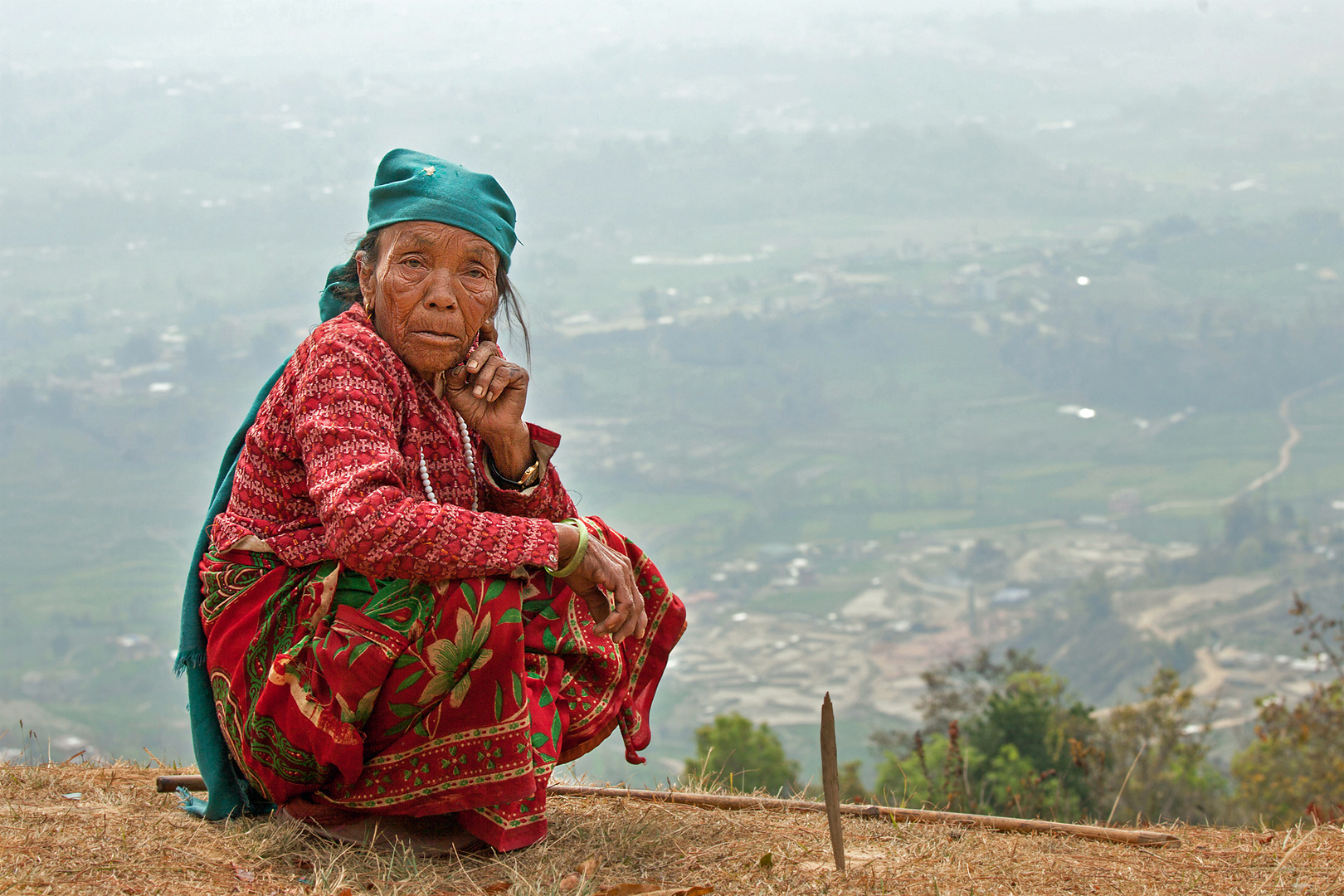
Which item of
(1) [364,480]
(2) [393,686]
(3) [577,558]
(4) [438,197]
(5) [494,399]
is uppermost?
(4) [438,197]

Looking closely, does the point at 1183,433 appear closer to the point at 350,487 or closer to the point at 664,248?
the point at 664,248

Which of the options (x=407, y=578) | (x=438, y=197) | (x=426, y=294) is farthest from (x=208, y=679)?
(x=438, y=197)

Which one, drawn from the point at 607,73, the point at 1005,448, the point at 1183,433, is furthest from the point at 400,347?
the point at 607,73

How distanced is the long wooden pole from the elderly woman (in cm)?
51

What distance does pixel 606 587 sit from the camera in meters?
2.61

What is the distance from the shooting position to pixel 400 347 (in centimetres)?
268

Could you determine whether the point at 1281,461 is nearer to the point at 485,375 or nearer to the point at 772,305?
the point at 772,305

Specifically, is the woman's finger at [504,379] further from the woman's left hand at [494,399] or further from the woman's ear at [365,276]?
the woman's ear at [365,276]

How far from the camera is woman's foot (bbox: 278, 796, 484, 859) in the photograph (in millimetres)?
2602

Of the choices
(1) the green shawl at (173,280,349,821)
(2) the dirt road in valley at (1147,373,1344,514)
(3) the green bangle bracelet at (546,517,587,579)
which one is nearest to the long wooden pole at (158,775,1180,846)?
(1) the green shawl at (173,280,349,821)

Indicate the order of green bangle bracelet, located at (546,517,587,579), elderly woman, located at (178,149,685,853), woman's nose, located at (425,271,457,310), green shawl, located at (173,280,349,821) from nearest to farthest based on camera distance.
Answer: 1. elderly woman, located at (178,149,685,853)
2. green bangle bracelet, located at (546,517,587,579)
3. woman's nose, located at (425,271,457,310)
4. green shawl, located at (173,280,349,821)

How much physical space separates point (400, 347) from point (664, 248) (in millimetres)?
140926

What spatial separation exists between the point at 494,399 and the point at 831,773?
1114 mm

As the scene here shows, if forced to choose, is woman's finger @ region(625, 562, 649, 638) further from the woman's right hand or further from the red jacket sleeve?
the red jacket sleeve
